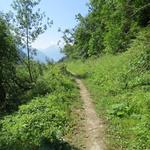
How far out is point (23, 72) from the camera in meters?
33.7

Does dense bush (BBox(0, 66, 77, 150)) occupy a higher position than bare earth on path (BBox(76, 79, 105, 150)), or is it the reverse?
dense bush (BBox(0, 66, 77, 150))

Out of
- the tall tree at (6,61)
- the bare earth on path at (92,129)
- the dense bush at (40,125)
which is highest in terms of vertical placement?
the tall tree at (6,61)

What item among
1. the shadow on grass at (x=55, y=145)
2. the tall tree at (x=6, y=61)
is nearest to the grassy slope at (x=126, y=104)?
the shadow on grass at (x=55, y=145)

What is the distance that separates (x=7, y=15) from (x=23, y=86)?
586 cm

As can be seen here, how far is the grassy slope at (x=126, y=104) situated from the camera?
13.7m

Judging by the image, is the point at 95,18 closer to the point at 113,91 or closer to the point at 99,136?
the point at 113,91

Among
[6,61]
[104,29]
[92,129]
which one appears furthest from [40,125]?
[104,29]

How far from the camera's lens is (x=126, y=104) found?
17.6 meters

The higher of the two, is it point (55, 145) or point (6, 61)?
point (6, 61)

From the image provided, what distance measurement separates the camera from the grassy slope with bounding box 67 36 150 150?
13.7m

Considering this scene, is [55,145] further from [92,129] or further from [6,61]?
[6,61]

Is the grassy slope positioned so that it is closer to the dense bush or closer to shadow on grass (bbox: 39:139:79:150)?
shadow on grass (bbox: 39:139:79:150)

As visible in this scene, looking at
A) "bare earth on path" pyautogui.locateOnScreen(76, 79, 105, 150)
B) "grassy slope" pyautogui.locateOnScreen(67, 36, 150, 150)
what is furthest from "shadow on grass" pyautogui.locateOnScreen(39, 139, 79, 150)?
"grassy slope" pyautogui.locateOnScreen(67, 36, 150, 150)

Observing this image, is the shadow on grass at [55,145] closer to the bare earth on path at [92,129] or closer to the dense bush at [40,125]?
the dense bush at [40,125]
